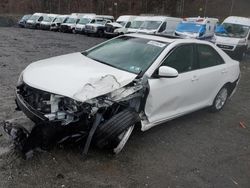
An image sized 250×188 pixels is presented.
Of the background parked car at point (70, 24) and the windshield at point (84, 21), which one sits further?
the background parked car at point (70, 24)

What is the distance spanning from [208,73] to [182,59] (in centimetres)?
74

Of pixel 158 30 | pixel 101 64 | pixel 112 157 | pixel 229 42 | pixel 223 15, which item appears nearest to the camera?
pixel 112 157

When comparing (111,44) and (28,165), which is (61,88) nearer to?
(28,165)

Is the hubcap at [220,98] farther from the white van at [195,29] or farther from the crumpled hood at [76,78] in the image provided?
the white van at [195,29]

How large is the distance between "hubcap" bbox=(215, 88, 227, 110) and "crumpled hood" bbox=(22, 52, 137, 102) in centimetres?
268

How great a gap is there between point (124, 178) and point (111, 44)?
266 cm

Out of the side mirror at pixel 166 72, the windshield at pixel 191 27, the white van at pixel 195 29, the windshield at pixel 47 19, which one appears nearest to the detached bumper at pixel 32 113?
the side mirror at pixel 166 72

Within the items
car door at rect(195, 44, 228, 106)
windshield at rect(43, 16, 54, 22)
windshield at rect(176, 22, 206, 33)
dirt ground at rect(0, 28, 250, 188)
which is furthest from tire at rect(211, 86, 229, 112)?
windshield at rect(43, 16, 54, 22)

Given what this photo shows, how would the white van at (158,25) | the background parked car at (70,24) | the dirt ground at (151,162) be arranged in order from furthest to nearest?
the background parked car at (70,24) → the white van at (158,25) → the dirt ground at (151,162)

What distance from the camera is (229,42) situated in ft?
55.2

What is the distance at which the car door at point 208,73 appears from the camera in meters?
5.59

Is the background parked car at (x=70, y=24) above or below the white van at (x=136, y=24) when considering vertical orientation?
below

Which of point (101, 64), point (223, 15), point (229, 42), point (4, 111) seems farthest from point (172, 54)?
point (223, 15)

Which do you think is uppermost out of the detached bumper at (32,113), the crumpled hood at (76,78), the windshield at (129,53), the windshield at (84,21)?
the windshield at (129,53)
